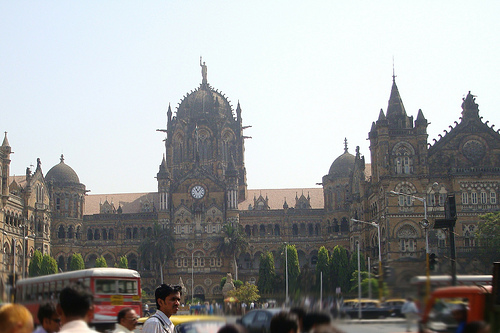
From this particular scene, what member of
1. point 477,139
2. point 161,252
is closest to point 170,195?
point 161,252

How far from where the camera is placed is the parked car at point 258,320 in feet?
61.6

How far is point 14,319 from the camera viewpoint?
8.60 meters

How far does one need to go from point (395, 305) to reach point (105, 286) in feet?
64.9

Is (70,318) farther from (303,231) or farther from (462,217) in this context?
(303,231)

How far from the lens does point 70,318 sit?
934cm

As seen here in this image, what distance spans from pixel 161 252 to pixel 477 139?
41.6 m

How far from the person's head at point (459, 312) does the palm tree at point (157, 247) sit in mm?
86710

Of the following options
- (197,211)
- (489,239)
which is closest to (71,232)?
(197,211)

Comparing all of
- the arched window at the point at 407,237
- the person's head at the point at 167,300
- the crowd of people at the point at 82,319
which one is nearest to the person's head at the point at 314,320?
the crowd of people at the point at 82,319

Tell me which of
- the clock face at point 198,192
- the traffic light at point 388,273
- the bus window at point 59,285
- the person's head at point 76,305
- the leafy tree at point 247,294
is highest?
the clock face at point 198,192

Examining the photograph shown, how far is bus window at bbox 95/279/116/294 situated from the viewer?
28.5 meters

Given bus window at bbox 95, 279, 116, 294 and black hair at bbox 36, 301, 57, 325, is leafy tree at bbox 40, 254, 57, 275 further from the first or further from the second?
black hair at bbox 36, 301, 57, 325

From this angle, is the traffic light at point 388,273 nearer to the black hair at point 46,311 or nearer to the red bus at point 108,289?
the black hair at point 46,311

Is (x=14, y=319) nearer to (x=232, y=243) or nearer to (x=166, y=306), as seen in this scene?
(x=166, y=306)
